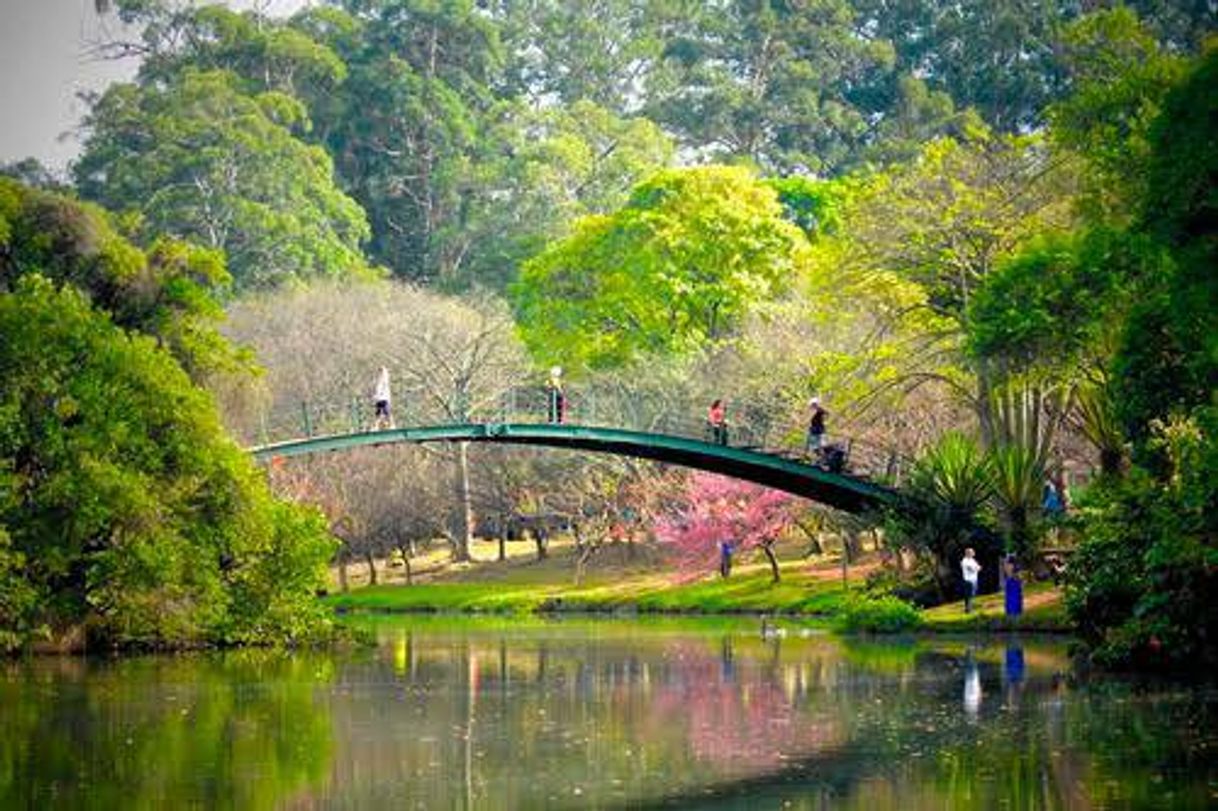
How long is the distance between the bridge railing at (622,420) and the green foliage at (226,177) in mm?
21871

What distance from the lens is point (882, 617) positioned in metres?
50.0

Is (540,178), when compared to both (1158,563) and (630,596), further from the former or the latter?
(1158,563)

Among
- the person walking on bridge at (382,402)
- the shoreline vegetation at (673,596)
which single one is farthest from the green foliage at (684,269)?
the person walking on bridge at (382,402)

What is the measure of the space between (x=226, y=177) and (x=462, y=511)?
30.5 meters

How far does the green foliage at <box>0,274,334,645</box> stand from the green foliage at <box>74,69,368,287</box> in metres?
51.2

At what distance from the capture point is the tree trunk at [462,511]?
78.4 meters

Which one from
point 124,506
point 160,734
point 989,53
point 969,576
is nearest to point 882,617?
point 969,576

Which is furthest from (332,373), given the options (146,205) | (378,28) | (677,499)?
(378,28)

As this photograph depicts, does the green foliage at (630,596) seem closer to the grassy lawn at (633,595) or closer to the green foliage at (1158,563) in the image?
the grassy lawn at (633,595)

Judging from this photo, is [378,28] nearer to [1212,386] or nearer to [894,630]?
[894,630]

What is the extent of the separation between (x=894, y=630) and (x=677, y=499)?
20.5 meters

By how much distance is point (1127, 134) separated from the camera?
51.8 metres

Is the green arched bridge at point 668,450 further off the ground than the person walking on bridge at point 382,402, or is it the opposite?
the person walking on bridge at point 382,402

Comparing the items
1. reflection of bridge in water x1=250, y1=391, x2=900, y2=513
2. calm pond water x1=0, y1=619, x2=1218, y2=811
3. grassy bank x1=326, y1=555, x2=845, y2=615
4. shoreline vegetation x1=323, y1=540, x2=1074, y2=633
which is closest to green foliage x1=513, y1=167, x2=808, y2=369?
shoreline vegetation x1=323, y1=540, x2=1074, y2=633
